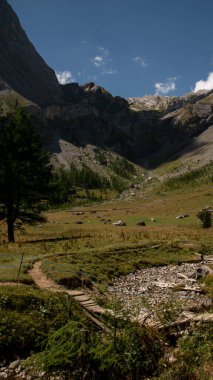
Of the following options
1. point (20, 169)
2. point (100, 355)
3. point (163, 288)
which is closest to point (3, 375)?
point (100, 355)

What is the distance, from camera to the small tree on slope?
46.5 m

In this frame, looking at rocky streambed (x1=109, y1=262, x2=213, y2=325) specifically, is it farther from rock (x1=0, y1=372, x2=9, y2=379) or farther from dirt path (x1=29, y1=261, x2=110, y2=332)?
rock (x1=0, y1=372, x2=9, y2=379)

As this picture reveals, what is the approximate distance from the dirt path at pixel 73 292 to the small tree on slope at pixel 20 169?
18.8 m

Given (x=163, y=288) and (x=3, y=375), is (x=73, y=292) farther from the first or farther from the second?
(x=163, y=288)

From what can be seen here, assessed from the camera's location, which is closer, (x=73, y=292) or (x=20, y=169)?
(x=73, y=292)

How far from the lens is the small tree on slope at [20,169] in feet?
153

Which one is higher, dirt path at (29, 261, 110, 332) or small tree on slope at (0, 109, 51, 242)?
small tree on slope at (0, 109, 51, 242)

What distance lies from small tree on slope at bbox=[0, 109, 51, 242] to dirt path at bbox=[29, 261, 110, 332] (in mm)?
18823

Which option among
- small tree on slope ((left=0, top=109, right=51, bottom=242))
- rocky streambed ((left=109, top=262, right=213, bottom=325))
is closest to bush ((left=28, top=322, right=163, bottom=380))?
rocky streambed ((left=109, top=262, right=213, bottom=325))

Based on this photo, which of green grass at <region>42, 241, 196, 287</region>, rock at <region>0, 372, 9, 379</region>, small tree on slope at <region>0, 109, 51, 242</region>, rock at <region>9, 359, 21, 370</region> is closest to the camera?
rock at <region>0, 372, 9, 379</region>

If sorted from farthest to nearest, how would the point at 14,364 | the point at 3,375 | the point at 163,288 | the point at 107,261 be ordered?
1. the point at 107,261
2. the point at 163,288
3. the point at 14,364
4. the point at 3,375

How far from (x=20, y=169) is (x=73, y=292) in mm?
29192

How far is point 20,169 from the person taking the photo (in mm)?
47031

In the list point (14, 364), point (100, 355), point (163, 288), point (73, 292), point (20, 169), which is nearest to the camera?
point (100, 355)
